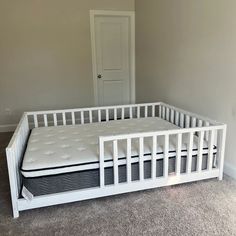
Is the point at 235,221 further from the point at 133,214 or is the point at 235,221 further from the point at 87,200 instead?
the point at 87,200

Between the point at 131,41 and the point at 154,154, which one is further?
the point at 131,41

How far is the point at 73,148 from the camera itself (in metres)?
2.37

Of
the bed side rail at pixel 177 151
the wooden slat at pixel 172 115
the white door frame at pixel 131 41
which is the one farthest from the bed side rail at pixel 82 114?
the bed side rail at pixel 177 151

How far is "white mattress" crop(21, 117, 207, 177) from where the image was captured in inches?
81.1

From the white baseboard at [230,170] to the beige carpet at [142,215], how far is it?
223 mm

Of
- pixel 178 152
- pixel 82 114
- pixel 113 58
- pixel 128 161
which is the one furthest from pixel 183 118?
pixel 113 58

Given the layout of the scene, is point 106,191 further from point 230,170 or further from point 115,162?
point 230,170

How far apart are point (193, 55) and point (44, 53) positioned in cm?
271

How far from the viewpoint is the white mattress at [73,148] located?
2.06 metres

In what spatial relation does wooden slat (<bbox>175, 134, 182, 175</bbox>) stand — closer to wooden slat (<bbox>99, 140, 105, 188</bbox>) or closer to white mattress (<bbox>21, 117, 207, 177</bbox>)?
white mattress (<bbox>21, 117, 207, 177</bbox>)

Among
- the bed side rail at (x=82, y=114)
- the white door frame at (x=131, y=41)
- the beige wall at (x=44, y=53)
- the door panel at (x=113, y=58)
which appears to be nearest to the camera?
the bed side rail at (x=82, y=114)

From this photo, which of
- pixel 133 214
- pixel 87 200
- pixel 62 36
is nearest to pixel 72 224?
pixel 87 200

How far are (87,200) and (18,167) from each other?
66 cm

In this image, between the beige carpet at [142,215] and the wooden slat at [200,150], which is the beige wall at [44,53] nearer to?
the beige carpet at [142,215]
